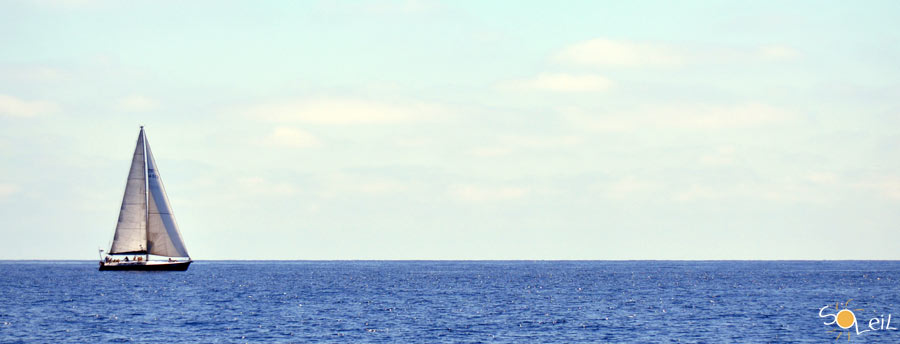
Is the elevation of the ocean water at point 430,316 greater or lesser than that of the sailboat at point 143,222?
lesser

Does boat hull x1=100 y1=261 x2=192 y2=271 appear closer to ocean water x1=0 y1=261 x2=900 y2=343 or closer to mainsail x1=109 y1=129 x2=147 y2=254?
mainsail x1=109 y1=129 x2=147 y2=254

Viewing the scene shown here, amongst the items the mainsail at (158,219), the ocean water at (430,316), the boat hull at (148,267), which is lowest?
the ocean water at (430,316)

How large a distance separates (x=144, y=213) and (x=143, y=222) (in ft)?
4.28

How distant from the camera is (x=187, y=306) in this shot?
85312 millimetres

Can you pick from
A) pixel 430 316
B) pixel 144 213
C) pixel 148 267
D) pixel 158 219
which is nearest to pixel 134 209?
pixel 144 213

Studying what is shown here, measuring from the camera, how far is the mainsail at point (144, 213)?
13325 centimetres

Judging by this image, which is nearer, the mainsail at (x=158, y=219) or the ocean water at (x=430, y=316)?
the ocean water at (x=430, y=316)

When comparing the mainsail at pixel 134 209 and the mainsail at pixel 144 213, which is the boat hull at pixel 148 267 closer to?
the mainsail at pixel 144 213

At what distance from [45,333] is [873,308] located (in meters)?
70.5

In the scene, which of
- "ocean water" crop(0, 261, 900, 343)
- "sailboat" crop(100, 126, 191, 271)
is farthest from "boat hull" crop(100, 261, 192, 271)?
"ocean water" crop(0, 261, 900, 343)

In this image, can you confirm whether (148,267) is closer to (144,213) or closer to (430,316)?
(144,213)

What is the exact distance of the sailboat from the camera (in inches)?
5246

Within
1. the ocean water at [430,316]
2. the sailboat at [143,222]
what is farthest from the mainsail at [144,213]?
the ocean water at [430,316]

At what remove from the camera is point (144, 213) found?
134 m
